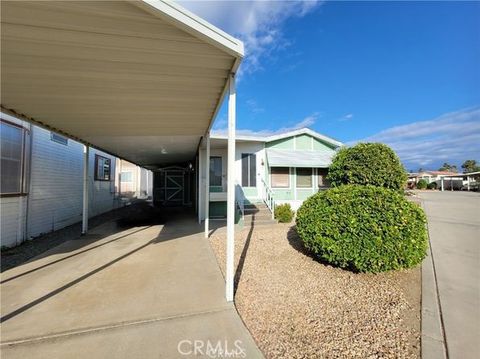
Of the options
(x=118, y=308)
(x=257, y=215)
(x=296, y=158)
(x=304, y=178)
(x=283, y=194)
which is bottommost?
(x=118, y=308)

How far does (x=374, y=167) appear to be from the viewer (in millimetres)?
8352

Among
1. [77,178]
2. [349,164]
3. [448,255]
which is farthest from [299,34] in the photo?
[77,178]

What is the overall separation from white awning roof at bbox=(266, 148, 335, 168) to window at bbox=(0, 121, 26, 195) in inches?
349

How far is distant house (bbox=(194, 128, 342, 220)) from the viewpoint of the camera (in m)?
11.1

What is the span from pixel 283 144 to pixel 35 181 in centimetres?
1025

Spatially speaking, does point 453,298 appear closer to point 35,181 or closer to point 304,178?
point 304,178

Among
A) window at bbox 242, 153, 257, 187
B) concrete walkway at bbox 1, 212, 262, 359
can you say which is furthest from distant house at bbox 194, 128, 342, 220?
concrete walkway at bbox 1, 212, 262, 359

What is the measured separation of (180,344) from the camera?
97.5 inches

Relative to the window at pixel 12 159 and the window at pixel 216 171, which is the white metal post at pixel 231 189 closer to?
the window at pixel 12 159

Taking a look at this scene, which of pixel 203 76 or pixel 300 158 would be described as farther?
pixel 300 158

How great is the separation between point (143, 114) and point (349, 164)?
286 inches

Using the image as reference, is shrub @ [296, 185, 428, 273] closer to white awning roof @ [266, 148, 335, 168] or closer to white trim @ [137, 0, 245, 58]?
white trim @ [137, 0, 245, 58]

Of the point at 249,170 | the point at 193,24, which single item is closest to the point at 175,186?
the point at 249,170

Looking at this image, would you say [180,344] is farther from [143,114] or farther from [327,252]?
[143,114]
